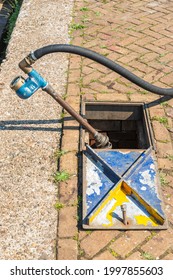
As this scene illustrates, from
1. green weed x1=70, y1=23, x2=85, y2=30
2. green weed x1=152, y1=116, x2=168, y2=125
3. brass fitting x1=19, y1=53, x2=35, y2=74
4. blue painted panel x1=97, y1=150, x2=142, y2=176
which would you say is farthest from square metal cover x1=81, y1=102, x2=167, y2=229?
green weed x1=70, y1=23, x2=85, y2=30

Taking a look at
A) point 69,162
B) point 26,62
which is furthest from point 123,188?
point 26,62

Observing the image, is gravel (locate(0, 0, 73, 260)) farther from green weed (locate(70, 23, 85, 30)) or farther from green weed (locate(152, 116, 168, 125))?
green weed (locate(152, 116, 168, 125))

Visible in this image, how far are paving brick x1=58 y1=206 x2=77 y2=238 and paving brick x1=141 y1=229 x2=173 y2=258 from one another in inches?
22.2

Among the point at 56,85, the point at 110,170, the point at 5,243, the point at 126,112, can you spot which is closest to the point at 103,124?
the point at 126,112

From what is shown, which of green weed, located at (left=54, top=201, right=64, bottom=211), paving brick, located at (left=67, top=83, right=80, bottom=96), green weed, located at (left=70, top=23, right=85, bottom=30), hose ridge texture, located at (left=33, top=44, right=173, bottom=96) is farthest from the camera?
green weed, located at (left=70, top=23, right=85, bottom=30)

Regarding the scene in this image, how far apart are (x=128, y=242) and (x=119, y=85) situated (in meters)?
2.21

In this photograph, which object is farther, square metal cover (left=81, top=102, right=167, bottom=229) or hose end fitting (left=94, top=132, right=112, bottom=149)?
hose end fitting (left=94, top=132, right=112, bottom=149)

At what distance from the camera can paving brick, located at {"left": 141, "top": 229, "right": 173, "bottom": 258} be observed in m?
2.99

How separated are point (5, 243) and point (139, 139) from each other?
6.03ft

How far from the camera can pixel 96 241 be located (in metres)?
3.04

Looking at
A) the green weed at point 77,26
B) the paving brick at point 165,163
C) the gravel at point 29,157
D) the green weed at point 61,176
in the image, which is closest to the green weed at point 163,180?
the paving brick at point 165,163

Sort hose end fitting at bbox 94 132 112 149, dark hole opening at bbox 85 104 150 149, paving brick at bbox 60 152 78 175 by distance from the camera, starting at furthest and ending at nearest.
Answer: dark hole opening at bbox 85 104 150 149
hose end fitting at bbox 94 132 112 149
paving brick at bbox 60 152 78 175

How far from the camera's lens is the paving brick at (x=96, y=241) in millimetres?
2980
